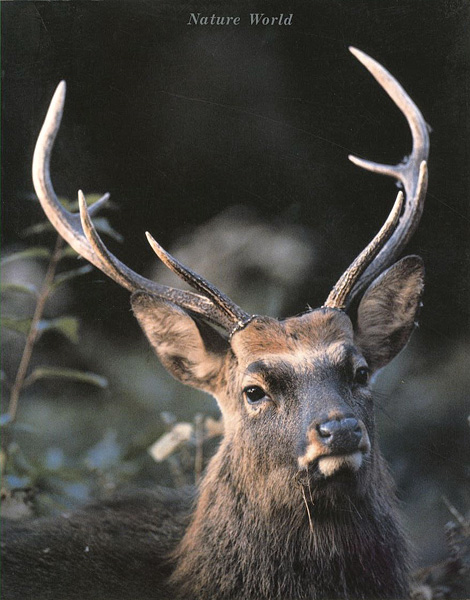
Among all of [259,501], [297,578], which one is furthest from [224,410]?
A: [297,578]

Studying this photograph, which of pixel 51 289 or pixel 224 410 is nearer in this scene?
pixel 224 410

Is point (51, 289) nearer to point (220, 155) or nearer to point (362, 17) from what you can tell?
point (220, 155)

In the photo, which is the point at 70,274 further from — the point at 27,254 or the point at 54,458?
the point at 54,458

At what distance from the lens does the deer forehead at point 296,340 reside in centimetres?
364

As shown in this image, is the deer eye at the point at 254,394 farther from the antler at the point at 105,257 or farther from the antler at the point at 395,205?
the antler at the point at 395,205

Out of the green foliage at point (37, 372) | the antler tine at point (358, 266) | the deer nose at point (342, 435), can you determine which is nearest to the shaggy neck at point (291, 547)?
the deer nose at point (342, 435)

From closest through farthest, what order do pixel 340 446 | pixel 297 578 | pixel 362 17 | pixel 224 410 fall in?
pixel 340 446
pixel 297 578
pixel 224 410
pixel 362 17

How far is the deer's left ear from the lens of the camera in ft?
13.2

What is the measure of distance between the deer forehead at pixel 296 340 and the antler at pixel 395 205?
0.15 metres

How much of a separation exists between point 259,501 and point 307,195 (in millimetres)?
1987

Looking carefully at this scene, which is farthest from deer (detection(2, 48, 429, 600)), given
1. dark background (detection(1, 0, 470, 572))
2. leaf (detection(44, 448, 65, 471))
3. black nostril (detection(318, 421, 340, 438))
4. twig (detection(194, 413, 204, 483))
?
leaf (detection(44, 448, 65, 471))

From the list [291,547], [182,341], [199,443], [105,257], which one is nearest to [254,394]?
[182,341]

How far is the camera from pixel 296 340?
3717 mm

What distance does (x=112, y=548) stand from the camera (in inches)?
163
